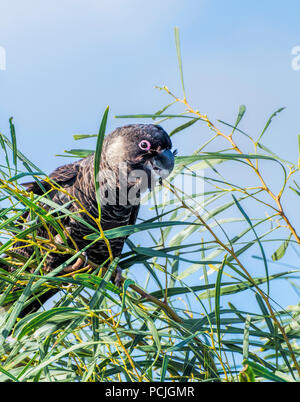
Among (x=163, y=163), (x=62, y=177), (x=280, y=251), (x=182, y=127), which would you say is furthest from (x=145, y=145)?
(x=280, y=251)

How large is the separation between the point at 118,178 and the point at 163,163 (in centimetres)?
19

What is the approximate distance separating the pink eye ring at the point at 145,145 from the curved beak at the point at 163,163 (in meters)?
0.04

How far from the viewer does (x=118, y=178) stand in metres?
1.81

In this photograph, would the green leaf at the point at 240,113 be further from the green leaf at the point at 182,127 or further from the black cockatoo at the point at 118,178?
the black cockatoo at the point at 118,178

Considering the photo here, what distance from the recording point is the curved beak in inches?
68.0

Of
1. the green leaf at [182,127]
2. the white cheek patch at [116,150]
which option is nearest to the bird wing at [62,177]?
the white cheek patch at [116,150]

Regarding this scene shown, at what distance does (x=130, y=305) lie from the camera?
3.95 feet

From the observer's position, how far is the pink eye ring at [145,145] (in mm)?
1766
